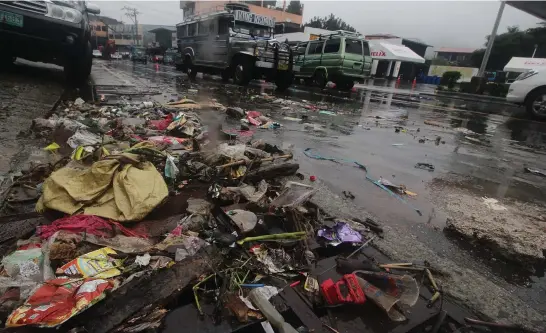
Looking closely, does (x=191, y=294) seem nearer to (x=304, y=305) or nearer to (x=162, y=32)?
(x=304, y=305)

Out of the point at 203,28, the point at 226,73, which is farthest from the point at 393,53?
the point at 226,73

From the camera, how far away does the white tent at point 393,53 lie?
29703 mm

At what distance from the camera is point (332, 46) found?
13.1 metres

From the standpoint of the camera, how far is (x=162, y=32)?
192 feet

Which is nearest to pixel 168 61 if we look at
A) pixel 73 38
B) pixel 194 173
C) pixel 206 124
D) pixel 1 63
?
pixel 1 63

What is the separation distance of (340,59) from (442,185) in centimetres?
1031

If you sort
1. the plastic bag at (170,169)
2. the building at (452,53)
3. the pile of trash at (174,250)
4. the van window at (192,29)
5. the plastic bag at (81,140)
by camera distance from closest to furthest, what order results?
the pile of trash at (174,250) < the plastic bag at (170,169) < the plastic bag at (81,140) < the van window at (192,29) < the building at (452,53)

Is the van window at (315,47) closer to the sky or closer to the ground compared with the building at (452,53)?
closer to the ground

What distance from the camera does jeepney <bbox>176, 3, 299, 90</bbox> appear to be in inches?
437

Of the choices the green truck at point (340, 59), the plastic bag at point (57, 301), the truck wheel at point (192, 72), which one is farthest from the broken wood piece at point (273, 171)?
the truck wheel at point (192, 72)

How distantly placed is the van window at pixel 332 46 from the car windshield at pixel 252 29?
2.77 meters

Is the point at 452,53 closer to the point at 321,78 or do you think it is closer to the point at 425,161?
the point at 321,78

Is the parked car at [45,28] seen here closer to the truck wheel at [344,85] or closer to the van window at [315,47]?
the van window at [315,47]

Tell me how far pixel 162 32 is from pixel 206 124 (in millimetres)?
62480
